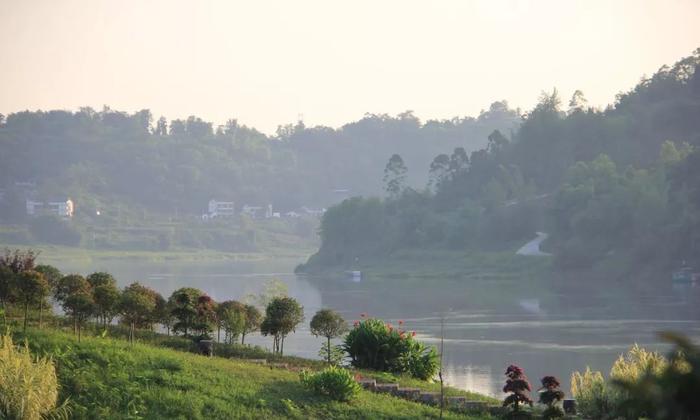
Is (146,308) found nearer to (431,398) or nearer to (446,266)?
(431,398)

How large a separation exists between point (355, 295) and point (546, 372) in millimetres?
43965

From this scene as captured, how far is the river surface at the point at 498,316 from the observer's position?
37094mm

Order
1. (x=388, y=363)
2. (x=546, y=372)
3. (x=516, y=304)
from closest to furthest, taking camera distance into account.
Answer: (x=388, y=363)
(x=546, y=372)
(x=516, y=304)

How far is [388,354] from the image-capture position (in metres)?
21.2

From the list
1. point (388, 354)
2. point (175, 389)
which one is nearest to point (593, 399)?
point (388, 354)

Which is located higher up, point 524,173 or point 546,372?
point 524,173

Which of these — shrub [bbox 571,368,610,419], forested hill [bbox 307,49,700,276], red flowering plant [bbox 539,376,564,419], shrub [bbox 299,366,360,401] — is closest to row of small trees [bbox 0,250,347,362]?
shrub [bbox 299,366,360,401]

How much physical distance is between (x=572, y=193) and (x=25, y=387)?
92257 millimetres

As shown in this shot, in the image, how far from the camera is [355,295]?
77.9 metres

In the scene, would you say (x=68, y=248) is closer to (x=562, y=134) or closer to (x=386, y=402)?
(x=562, y=134)

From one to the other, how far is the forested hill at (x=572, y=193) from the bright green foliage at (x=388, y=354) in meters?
68.5

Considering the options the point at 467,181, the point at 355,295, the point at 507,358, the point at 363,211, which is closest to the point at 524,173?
the point at 467,181

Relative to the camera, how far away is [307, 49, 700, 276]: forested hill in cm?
9344

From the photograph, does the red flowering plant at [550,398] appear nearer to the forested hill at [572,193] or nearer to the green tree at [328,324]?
the green tree at [328,324]
